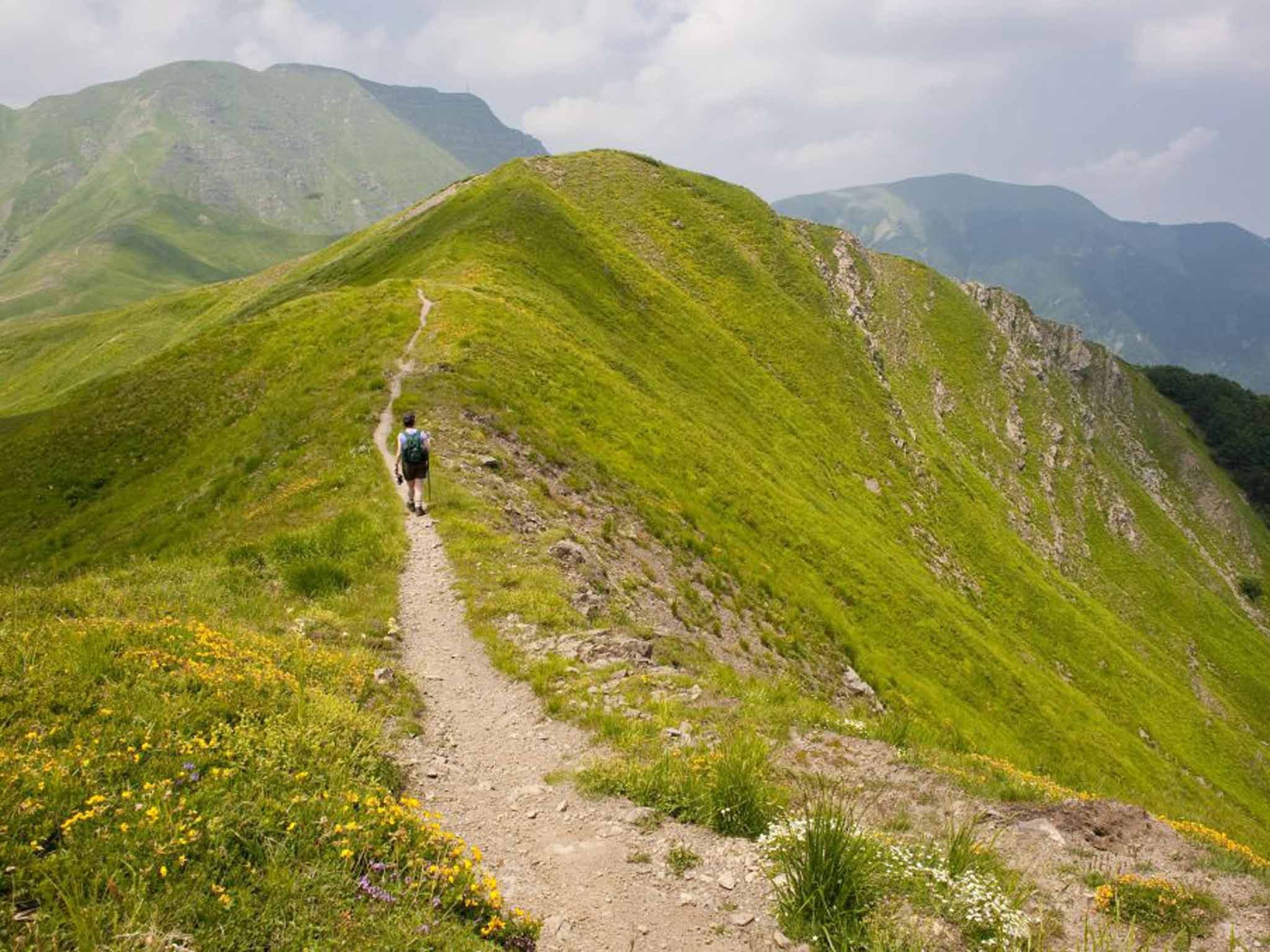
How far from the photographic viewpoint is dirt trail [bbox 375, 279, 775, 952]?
7.03m

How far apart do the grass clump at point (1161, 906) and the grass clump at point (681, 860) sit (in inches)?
180

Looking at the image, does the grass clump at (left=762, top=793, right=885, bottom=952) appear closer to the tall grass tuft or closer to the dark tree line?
the tall grass tuft

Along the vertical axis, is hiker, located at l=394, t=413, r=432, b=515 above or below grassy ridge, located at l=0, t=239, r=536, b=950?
above

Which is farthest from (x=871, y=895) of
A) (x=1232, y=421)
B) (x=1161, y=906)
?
(x=1232, y=421)

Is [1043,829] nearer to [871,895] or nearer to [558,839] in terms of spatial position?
[871,895]

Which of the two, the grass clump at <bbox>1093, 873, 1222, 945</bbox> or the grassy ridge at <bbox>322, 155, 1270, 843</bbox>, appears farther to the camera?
the grassy ridge at <bbox>322, 155, 1270, 843</bbox>

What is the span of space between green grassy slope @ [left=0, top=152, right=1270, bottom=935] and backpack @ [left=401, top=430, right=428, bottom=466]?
171 centimetres

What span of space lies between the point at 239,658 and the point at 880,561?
43146mm

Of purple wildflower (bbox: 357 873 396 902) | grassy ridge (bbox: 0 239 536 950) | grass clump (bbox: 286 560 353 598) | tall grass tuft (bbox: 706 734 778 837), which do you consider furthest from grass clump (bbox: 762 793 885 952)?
grass clump (bbox: 286 560 353 598)

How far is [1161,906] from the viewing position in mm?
7496

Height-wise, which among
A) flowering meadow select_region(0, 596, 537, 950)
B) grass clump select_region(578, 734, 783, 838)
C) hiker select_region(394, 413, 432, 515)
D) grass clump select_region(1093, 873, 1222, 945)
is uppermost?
hiker select_region(394, 413, 432, 515)

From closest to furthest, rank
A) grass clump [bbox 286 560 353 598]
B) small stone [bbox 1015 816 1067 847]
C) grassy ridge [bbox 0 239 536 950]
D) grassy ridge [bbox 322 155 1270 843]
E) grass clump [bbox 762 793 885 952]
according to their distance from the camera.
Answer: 1. grassy ridge [bbox 0 239 536 950]
2. grass clump [bbox 762 793 885 952]
3. small stone [bbox 1015 816 1067 847]
4. grass clump [bbox 286 560 353 598]
5. grassy ridge [bbox 322 155 1270 843]

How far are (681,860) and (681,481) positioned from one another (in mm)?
28326

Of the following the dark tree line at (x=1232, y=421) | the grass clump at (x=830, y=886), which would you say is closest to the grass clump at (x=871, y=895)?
the grass clump at (x=830, y=886)
